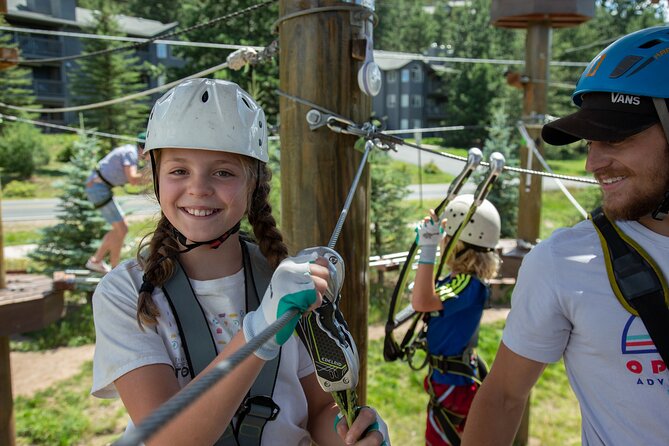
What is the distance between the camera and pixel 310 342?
4.48 ft

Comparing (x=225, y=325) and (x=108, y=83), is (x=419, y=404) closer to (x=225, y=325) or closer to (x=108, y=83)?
(x=225, y=325)

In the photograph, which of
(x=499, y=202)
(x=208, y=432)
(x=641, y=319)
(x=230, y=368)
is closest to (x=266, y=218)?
(x=208, y=432)

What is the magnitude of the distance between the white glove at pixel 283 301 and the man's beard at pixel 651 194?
0.94 m

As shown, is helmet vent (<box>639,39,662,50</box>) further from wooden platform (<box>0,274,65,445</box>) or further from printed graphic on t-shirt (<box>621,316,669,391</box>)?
wooden platform (<box>0,274,65,445</box>)

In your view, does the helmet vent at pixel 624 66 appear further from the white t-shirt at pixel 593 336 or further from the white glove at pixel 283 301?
the white glove at pixel 283 301

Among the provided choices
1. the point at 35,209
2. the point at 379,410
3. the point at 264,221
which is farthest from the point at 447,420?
the point at 35,209

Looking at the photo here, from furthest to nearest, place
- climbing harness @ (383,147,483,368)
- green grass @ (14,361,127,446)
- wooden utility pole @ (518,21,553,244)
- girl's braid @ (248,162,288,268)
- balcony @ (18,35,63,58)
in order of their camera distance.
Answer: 1. balcony @ (18,35,63,58)
2. wooden utility pole @ (518,21,553,244)
3. green grass @ (14,361,127,446)
4. climbing harness @ (383,147,483,368)
5. girl's braid @ (248,162,288,268)

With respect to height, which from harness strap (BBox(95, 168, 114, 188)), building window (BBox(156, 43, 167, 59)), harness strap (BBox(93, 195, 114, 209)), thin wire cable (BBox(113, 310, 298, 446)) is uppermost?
building window (BBox(156, 43, 167, 59))

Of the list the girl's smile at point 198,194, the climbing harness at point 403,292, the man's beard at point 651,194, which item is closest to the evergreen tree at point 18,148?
the climbing harness at point 403,292

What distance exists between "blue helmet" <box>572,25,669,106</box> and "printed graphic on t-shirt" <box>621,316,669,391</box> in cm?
64

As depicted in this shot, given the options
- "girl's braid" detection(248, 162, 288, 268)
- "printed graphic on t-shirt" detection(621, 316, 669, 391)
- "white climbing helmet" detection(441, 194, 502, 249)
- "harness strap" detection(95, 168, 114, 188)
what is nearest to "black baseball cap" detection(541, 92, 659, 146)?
"printed graphic on t-shirt" detection(621, 316, 669, 391)

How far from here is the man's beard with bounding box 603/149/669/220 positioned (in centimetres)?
151

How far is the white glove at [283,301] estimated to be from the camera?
1.18m

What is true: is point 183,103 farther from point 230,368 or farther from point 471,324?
point 471,324
